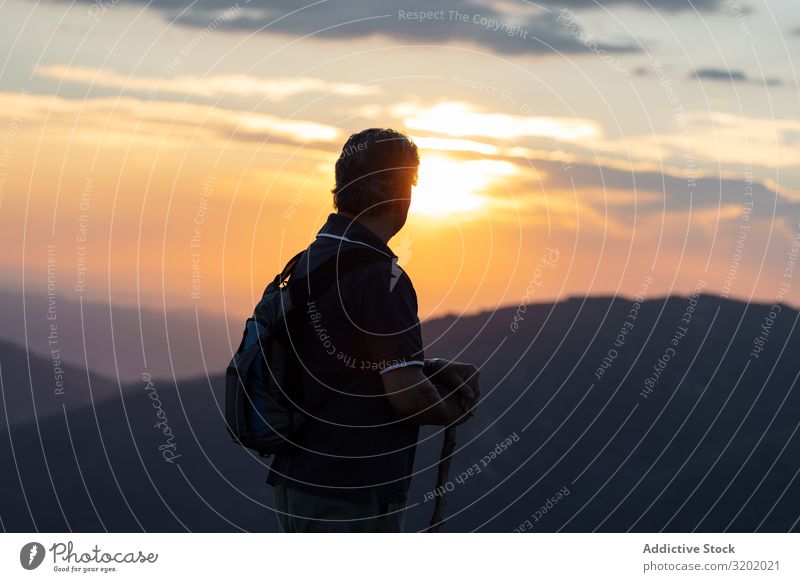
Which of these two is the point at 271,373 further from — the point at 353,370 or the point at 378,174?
the point at 378,174

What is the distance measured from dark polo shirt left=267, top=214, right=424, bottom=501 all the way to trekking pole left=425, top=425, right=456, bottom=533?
2.24 feet

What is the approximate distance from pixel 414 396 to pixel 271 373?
2.57 feet

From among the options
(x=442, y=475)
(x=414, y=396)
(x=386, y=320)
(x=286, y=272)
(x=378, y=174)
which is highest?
(x=378, y=174)

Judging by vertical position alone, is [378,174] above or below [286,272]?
above

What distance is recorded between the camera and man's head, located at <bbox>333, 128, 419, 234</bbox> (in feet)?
18.6

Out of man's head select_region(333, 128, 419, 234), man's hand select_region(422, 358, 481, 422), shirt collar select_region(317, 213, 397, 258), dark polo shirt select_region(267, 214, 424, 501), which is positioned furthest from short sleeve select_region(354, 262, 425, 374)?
man's hand select_region(422, 358, 481, 422)

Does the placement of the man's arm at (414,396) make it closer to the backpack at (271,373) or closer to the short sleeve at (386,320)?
the short sleeve at (386,320)

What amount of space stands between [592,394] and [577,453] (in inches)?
257

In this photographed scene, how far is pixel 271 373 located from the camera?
567cm

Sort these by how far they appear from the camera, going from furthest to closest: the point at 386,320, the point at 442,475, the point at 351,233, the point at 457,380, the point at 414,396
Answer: the point at 442,475 < the point at 457,380 < the point at 351,233 < the point at 414,396 < the point at 386,320

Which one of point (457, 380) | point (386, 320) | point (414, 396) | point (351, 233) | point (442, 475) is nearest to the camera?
point (386, 320)

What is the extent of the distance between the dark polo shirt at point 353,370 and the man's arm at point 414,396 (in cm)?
5

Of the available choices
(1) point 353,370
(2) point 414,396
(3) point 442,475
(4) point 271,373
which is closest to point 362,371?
(1) point 353,370
